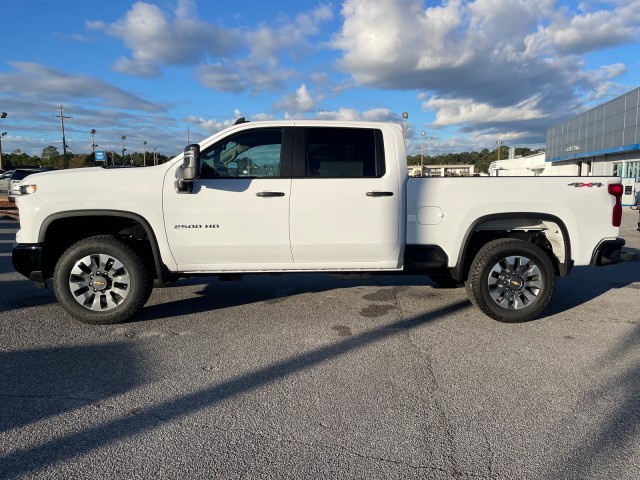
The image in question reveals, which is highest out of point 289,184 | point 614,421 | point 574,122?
point 574,122

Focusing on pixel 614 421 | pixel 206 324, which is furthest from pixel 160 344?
pixel 614 421

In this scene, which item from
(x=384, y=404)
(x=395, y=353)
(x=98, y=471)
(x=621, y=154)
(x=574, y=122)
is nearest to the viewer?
(x=98, y=471)

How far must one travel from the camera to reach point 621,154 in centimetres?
3306

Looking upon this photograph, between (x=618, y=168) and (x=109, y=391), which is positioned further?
(x=618, y=168)

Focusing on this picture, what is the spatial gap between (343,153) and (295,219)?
890 mm

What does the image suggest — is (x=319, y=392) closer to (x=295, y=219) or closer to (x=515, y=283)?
(x=295, y=219)

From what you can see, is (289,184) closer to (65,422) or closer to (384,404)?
(384,404)

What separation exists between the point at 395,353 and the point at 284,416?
1438 millimetres

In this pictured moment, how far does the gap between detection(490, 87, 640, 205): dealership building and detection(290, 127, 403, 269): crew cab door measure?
665 inches

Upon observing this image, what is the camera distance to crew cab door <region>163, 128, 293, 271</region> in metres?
4.89

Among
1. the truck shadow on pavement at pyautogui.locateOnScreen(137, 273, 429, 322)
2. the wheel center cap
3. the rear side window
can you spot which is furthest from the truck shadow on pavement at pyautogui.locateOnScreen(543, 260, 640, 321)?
the wheel center cap

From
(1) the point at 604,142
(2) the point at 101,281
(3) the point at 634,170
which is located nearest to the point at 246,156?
(2) the point at 101,281

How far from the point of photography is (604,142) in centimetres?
3559

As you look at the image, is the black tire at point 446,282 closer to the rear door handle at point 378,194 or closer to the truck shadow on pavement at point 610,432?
the rear door handle at point 378,194
